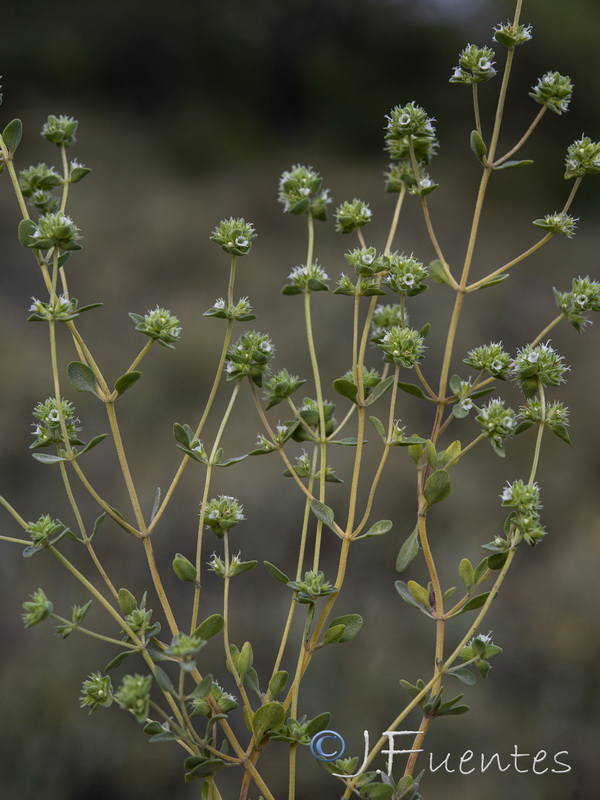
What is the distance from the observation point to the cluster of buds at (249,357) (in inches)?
23.4

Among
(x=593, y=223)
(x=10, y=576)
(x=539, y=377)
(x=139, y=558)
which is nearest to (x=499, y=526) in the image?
(x=139, y=558)

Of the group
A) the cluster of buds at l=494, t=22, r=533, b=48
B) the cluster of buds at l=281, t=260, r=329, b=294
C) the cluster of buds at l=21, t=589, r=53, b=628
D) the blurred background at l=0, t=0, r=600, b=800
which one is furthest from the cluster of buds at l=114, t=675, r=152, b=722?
the blurred background at l=0, t=0, r=600, b=800

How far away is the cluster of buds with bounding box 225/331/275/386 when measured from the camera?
59 cm

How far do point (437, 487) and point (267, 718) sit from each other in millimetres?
206

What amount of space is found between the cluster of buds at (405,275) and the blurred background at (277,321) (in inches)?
58.4

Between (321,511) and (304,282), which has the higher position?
(304,282)

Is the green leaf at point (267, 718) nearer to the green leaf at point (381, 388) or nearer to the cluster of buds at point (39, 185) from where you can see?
the green leaf at point (381, 388)

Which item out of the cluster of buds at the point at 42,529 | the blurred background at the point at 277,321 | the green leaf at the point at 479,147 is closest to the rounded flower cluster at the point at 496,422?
the green leaf at the point at 479,147

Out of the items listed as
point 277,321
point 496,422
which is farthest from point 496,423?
point 277,321

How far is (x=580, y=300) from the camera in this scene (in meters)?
0.63

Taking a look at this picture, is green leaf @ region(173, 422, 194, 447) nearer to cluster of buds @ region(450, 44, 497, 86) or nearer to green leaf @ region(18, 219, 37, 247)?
green leaf @ region(18, 219, 37, 247)

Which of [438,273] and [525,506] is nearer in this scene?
[525,506]

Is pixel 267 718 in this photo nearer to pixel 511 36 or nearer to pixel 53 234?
pixel 53 234

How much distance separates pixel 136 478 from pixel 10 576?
537mm
